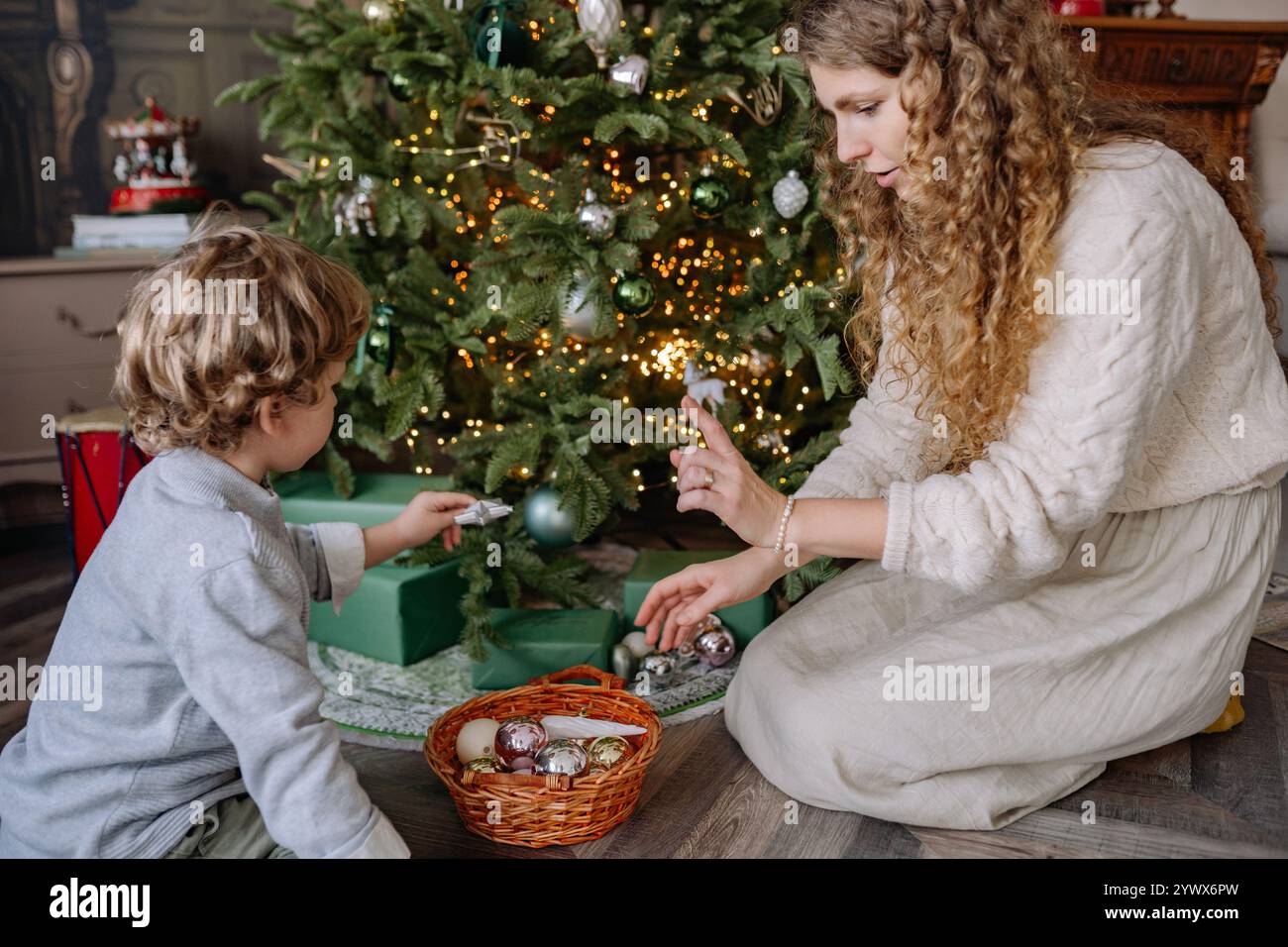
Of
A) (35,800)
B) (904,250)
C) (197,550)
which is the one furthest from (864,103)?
(35,800)

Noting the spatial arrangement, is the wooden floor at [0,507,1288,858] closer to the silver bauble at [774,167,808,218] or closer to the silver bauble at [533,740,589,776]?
the silver bauble at [533,740,589,776]

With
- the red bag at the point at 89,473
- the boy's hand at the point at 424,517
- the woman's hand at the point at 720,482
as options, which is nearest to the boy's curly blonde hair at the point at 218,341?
the boy's hand at the point at 424,517

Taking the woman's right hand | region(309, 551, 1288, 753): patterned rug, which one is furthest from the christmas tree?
the woman's right hand

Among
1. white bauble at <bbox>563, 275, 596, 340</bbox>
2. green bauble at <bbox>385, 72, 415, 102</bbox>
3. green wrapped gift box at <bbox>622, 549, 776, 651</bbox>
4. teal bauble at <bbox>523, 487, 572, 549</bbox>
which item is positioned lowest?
green wrapped gift box at <bbox>622, 549, 776, 651</bbox>

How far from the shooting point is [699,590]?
1.46 m

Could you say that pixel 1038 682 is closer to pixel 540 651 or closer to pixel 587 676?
pixel 587 676

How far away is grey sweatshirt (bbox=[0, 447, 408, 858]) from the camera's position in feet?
3.48

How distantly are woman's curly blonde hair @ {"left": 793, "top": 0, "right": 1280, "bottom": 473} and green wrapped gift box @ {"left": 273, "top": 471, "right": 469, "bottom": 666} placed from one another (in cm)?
98

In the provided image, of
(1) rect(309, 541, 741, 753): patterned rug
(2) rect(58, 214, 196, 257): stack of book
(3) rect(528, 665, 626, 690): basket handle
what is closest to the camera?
(3) rect(528, 665, 626, 690): basket handle

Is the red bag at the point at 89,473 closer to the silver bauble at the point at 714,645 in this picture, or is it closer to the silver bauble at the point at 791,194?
the silver bauble at the point at 714,645

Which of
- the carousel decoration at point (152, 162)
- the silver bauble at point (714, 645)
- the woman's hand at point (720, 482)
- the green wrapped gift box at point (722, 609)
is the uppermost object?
the carousel decoration at point (152, 162)

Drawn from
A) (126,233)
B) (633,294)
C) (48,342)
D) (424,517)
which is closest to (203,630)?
(424,517)

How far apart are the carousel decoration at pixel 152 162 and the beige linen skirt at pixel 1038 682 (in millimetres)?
2120

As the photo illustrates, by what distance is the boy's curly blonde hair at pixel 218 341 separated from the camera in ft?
3.69
